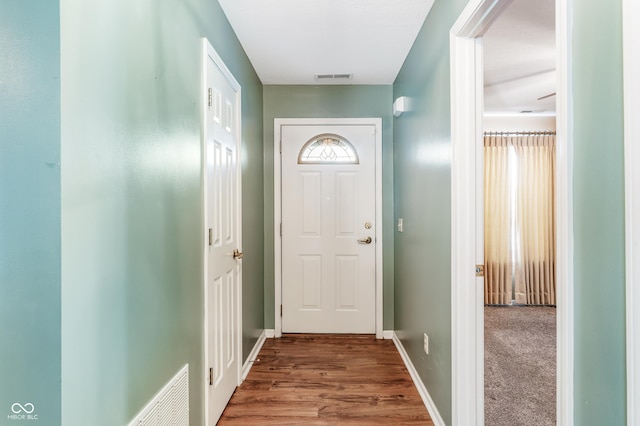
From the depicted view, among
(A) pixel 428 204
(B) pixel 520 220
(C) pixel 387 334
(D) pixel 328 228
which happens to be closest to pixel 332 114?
(D) pixel 328 228

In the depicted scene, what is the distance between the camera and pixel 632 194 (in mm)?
652

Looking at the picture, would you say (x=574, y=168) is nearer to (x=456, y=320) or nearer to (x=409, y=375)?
(x=456, y=320)

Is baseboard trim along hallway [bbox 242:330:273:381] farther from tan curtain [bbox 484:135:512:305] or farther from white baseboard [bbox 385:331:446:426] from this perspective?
tan curtain [bbox 484:135:512:305]

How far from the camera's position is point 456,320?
5.15ft

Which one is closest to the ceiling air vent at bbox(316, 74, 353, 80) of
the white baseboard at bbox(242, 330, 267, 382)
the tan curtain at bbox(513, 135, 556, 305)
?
the white baseboard at bbox(242, 330, 267, 382)

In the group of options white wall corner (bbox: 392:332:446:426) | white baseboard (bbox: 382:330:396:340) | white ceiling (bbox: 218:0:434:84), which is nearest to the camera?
white wall corner (bbox: 392:332:446:426)

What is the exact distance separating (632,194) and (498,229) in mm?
3772

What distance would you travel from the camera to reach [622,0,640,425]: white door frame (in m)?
0.64

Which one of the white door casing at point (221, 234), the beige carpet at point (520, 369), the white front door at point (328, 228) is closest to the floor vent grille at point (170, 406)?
→ the white door casing at point (221, 234)

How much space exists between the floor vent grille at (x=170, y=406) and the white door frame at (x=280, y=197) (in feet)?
5.67

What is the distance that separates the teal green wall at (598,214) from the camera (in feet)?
2.27

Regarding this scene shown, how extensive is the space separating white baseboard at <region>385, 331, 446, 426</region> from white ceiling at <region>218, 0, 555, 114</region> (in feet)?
7.84

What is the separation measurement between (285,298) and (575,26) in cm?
288

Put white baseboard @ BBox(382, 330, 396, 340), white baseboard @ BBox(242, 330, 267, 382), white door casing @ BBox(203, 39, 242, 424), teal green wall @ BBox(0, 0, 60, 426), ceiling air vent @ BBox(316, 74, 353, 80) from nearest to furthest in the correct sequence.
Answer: teal green wall @ BBox(0, 0, 60, 426) → white door casing @ BBox(203, 39, 242, 424) → white baseboard @ BBox(242, 330, 267, 382) → ceiling air vent @ BBox(316, 74, 353, 80) → white baseboard @ BBox(382, 330, 396, 340)
